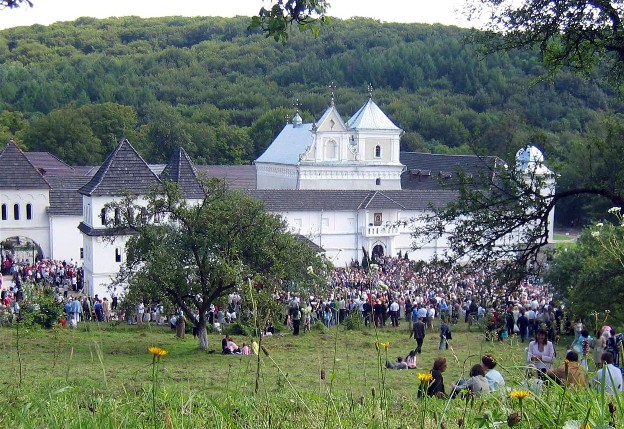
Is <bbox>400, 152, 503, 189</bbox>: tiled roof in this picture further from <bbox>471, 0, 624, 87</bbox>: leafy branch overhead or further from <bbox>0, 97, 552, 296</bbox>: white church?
<bbox>471, 0, 624, 87</bbox>: leafy branch overhead

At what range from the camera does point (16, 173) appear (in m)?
41.6

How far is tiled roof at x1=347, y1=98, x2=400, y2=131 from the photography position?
57.7 m

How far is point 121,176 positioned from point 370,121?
88.5ft

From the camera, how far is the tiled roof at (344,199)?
1737 inches

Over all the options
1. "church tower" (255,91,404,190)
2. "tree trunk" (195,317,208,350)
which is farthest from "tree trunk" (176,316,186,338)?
"church tower" (255,91,404,190)

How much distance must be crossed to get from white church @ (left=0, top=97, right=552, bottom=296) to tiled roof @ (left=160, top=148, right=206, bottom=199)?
56 mm

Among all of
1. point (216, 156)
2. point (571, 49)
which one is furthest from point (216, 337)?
point (216, 156)

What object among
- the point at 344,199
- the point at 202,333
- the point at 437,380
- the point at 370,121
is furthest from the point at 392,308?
the point at 370,121

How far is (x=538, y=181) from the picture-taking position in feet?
32.0

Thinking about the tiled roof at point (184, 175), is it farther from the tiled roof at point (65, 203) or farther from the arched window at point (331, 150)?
the arched window at point (331, 150)

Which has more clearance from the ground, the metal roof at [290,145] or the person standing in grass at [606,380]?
the metal roof at [290,145]

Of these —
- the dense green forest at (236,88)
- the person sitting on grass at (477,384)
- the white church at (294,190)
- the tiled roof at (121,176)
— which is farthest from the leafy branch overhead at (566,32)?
the dense green forest at (236,88)

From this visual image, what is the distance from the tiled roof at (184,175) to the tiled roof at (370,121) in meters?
20.4

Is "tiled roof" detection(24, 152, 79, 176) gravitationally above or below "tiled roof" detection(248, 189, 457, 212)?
above
